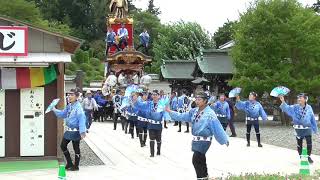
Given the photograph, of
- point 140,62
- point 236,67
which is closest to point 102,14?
point 140,62

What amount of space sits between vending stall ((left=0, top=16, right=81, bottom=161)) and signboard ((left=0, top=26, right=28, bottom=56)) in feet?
1.49

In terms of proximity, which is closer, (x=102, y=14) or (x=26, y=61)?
(x=26, y=61)

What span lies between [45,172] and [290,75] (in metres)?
17.8

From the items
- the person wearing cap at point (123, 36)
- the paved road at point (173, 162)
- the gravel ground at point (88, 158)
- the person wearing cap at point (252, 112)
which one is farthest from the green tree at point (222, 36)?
the gravel ground at point (88, 158)

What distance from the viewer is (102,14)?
69.1 meters

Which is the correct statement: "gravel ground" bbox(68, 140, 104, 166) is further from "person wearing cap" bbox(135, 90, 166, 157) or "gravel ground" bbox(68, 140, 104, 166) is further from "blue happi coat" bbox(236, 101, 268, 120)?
"blue happi coat" bbox(236, 101, 268, 120)

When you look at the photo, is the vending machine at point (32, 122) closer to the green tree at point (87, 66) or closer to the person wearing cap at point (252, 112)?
the person wearing cap at point (252, 112)

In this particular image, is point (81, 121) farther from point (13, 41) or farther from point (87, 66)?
point (87, 66)

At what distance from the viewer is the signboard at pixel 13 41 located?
40.1 ft

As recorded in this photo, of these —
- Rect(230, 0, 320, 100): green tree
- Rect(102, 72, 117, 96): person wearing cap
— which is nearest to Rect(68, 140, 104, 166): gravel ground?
Rect(230, 0, 320, 100): green tree

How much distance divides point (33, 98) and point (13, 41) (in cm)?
168

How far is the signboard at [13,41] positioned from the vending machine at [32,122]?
1248 mm

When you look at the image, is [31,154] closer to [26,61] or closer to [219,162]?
[26,61]

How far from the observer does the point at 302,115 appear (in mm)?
13109
